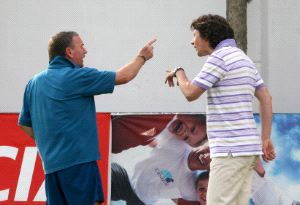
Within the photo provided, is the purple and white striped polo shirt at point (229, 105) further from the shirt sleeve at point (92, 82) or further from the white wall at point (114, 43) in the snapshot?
the white wall at point (114, 43)

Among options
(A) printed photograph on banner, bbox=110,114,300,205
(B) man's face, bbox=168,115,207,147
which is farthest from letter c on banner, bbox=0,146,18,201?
(B) man's face, bbox=168,115,207,147

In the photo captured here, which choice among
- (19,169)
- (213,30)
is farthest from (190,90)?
(19,169)

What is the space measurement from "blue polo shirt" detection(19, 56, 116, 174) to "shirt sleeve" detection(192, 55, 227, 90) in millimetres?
654

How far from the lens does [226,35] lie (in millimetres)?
4531

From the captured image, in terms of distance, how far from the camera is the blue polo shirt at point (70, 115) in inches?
181

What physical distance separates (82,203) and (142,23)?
5976mm

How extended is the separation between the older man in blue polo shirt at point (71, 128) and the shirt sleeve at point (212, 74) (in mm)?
582

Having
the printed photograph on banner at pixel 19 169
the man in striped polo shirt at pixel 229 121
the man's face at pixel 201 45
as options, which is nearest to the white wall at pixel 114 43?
the printed photograph on banner at pixel 19 169

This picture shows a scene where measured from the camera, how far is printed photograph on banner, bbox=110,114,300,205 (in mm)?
7625

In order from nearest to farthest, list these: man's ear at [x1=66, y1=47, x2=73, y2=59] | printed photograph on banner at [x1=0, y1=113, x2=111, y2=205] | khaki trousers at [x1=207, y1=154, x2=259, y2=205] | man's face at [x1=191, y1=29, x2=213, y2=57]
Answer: khaki trousers at [x1=207, y1=154, x2=259, y2=205] < man's face at [x1=191, y1=29, x2=213, y2=57] < man's ear at [x1=66, y1=47, x2=73, y2=59] < printed photograph on banner at [x1=0, y1=113, x2=111, y2=205]

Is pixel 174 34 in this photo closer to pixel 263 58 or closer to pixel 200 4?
pixel 200 4

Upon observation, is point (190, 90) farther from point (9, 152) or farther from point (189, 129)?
point (9, 152)

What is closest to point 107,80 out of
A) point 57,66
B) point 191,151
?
point 57,66

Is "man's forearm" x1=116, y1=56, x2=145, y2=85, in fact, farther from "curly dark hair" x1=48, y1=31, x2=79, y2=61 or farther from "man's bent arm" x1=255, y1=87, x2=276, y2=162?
"man's bent arm" x1=255, y1=87, x2=276, y2=162
